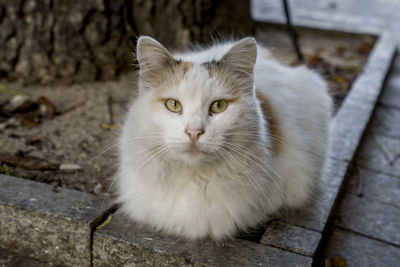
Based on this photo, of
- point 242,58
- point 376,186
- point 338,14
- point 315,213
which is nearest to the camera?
point 242,58

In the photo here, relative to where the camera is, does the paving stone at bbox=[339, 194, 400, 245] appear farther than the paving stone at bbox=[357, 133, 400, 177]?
No

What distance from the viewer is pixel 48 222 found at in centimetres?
201

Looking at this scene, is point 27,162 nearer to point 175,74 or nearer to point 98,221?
point 98,221

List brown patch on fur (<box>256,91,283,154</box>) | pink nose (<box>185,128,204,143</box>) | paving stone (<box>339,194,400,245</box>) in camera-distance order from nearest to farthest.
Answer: pink nose (<box>185,128,204,143</box>) → brown patch on fur (<box>256,91,283,154</box>) → paving stone (<box>339,194,400,245</box>)

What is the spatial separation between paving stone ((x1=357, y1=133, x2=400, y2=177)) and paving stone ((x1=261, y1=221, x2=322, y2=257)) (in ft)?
3.78

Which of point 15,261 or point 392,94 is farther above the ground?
point 392,94

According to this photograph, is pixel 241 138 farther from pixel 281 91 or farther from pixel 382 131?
pixel 382 131

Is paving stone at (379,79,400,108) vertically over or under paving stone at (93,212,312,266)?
over

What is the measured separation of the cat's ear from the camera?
1793mm

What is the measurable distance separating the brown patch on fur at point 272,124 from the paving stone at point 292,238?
35 centimetres

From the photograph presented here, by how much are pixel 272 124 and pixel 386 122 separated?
6.63 ft

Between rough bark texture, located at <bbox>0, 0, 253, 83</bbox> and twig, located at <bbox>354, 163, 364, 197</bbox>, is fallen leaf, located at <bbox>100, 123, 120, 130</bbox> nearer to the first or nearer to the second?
rough bark texture, located at <bbox>0, 0, 253, 83</bbox>

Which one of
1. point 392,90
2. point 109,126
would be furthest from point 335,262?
point 392,90

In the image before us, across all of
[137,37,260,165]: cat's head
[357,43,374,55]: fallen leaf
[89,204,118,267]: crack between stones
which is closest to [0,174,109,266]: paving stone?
[89,204,118,267]: crack between stones
